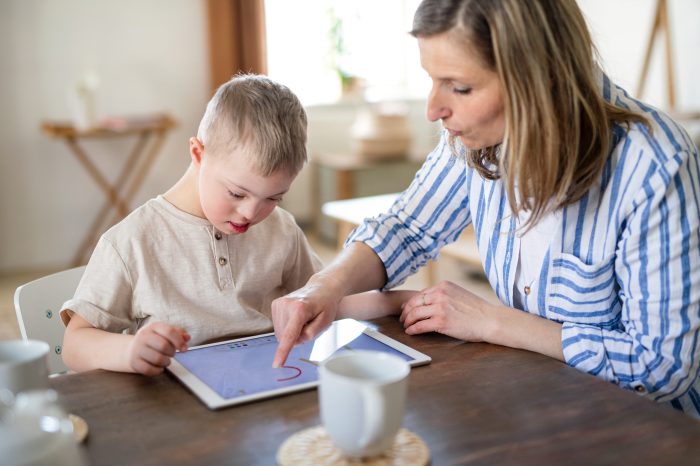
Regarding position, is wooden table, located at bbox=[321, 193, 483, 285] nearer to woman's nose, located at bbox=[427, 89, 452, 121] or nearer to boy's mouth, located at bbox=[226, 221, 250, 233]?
boy's mouth, located at bbox=[226, 221, 250, 233]

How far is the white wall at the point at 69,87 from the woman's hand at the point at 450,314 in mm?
3939

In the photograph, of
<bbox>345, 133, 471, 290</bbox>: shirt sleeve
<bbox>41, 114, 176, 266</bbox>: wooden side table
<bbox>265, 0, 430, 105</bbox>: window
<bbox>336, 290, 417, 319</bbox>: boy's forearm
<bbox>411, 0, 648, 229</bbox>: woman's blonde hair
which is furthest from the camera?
<bbox>265, 0, 430, 105</bbox>: window

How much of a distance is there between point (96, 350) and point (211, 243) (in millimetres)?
314

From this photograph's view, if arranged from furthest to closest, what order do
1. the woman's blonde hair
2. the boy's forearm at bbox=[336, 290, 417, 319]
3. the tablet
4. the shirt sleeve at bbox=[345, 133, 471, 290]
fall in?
the shirt sleeve at bbox=[345, 133, 471, 290] < the boy's forearm at bbox=[336, 290, 417, 319] < the woman's blonde hair < the tablet

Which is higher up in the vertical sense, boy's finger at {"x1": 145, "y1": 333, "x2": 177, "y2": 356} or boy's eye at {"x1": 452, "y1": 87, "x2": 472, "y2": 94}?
boy's eye at {"x1": 452, "y1": 87, "x2": 472, "y2": 94}

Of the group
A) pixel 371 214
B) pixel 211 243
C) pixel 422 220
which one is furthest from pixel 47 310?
pixel 371 214

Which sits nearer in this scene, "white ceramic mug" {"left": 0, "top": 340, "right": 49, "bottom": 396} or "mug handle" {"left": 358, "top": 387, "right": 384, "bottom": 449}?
"mug handle" {"left": 358, "top": 387, "right": 384, "bottom": 449}

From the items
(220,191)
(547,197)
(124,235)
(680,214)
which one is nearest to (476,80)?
(547,197)

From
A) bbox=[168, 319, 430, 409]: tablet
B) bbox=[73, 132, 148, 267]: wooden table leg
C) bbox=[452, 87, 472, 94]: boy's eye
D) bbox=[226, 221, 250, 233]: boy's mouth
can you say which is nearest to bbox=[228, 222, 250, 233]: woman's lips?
bbox=[226, 221, 250, 233]: boy's mouth

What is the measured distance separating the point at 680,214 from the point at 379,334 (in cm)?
48

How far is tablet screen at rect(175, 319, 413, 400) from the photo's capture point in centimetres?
103

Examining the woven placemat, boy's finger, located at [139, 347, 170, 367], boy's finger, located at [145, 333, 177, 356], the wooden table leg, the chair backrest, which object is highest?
boy's finger, located at [145, 333, 177, 356]

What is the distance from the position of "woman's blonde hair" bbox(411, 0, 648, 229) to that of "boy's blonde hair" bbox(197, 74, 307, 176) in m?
0.28

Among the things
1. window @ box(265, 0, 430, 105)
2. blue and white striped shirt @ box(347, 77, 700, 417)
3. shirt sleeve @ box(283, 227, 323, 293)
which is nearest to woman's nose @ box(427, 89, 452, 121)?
blue and white striped shirt @ box(347, 77, 700, 417)
